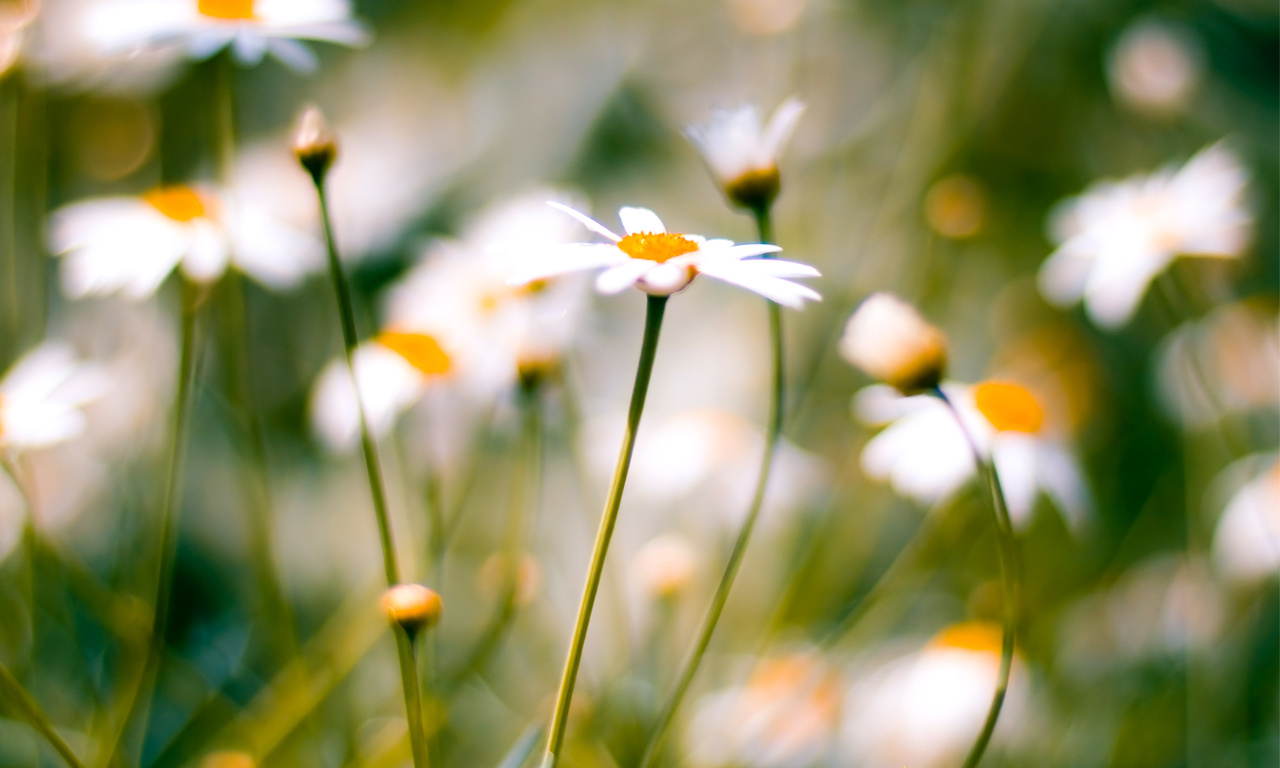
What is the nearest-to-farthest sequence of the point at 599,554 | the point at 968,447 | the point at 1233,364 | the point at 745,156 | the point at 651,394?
1. the point at 599,554
2. the point at 745,156
3. the point at 968,447
4. the point at 1233,364
5. the point at 651,394

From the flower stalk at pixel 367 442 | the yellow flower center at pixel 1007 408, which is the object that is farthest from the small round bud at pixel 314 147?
the yellow flower center at pixel 1007 408

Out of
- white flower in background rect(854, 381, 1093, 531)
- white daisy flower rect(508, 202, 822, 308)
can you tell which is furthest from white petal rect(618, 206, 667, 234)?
white flower in background rect(854, 381, 1093, 531)

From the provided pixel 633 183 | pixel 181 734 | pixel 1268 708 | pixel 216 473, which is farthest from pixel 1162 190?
pixel 216 473

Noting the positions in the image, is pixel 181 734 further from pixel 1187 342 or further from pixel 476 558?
pixel 1187 342

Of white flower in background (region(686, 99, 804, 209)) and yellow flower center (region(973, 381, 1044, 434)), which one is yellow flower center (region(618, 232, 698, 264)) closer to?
white flower in background (region(686, 99, 804, 209))

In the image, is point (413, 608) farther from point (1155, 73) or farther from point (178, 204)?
point (1155, 73)

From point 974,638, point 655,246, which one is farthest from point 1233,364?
point 655,246
